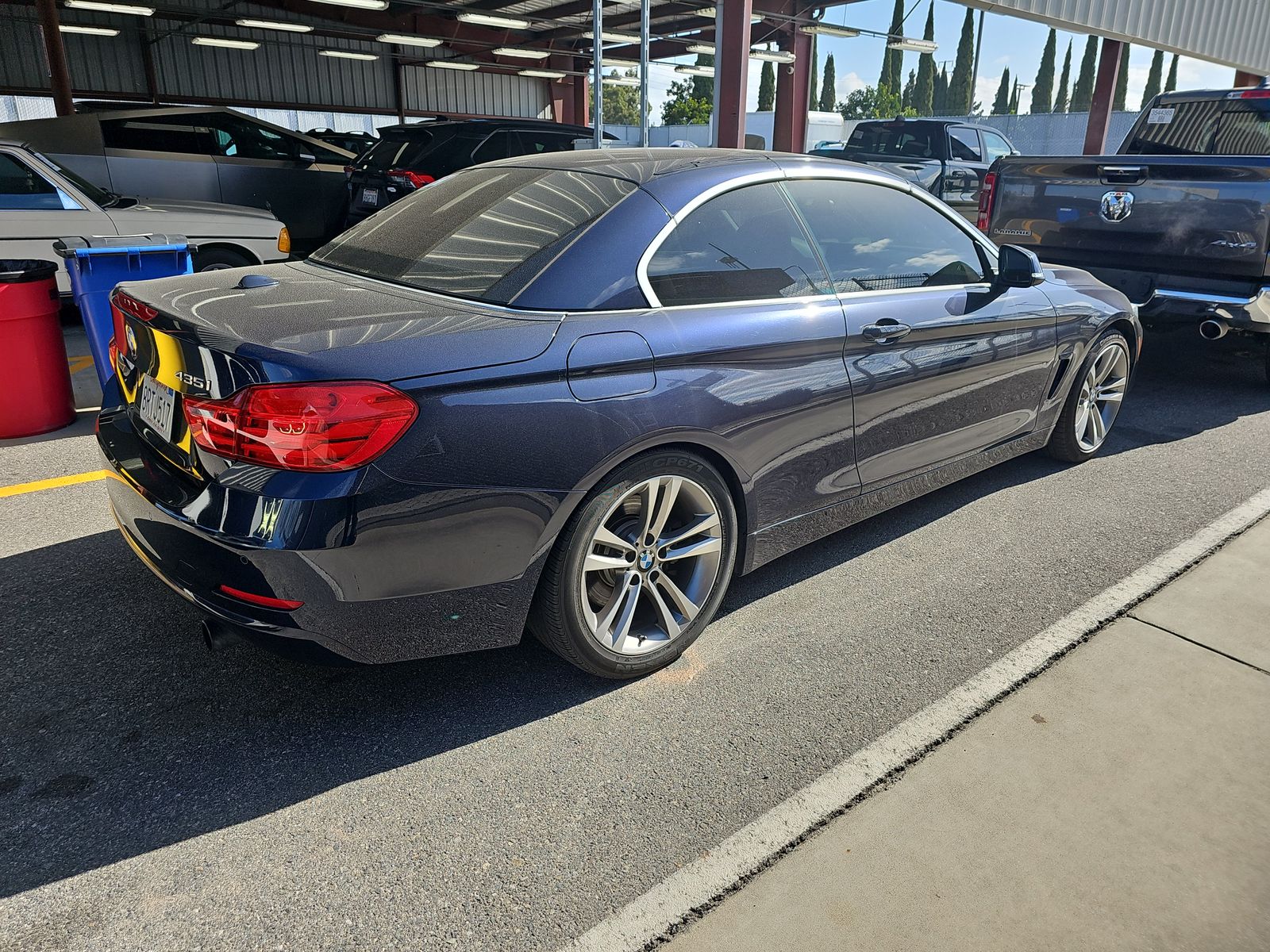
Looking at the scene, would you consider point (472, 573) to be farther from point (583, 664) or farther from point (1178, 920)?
point (1178, 920)

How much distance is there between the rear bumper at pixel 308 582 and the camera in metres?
2.25

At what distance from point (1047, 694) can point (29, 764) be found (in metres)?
2.92

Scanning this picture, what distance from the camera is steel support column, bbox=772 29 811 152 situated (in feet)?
65.9

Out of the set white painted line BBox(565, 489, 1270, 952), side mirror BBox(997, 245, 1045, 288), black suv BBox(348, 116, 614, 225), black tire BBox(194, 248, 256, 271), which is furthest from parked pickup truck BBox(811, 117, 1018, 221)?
white painted line BBox(565, 489, 1270, 952)

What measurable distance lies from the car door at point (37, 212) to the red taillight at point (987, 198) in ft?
22.6

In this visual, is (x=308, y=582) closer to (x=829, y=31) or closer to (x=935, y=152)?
(x=935, y=152)

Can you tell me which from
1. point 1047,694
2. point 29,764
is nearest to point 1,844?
point 29,764

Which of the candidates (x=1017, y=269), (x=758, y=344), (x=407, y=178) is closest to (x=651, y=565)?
(x=758, y=344)

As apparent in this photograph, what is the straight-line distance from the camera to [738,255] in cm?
308

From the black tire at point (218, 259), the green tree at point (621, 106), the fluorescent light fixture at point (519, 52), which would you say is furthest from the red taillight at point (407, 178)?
the green tree at point (621, 106)

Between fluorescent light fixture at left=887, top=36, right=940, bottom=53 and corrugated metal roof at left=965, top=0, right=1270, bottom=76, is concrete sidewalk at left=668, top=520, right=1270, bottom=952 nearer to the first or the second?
corrugated metal roof at left=965, top=0, right=1270, bottom=76

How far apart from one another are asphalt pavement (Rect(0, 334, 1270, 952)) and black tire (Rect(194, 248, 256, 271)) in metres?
4.37

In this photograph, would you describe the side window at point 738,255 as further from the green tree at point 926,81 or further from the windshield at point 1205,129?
the green tree at point 926,81

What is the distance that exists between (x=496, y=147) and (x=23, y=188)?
4.84 m
